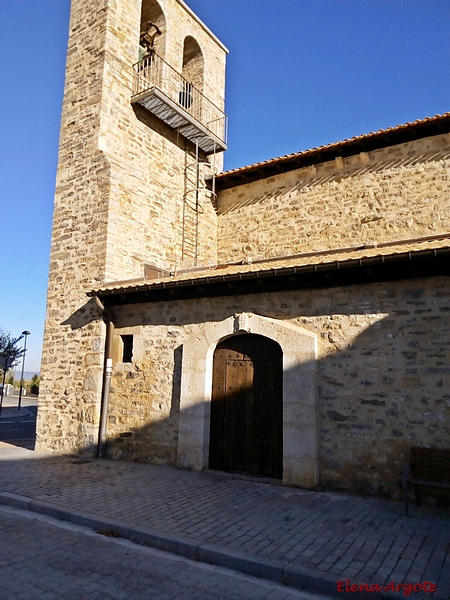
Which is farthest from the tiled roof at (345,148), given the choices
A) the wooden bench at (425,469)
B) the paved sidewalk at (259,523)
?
the paved sidewalk at (259,523)

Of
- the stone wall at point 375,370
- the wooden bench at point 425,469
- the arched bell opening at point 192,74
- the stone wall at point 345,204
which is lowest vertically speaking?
the wooden bench at point 425,469

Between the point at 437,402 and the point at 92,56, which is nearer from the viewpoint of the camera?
the point at 437,402

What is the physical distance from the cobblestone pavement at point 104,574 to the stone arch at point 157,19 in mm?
12198

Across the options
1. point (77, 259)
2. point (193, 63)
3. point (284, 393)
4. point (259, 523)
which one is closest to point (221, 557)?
point (259, 523)

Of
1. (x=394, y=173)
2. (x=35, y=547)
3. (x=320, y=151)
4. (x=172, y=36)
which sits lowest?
(x=35, y=547)

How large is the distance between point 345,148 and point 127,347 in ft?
22.4

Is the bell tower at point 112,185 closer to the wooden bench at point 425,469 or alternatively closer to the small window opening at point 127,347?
the small window opening at point 127,347

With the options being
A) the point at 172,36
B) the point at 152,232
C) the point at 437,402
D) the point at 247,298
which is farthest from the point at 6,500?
the point at 172,36

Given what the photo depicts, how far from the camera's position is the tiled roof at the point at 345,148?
9.17 metres

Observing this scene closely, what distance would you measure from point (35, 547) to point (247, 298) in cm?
455

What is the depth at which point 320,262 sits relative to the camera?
622cm

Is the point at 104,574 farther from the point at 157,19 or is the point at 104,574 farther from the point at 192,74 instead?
the point at 192,74

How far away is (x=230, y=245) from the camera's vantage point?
12.4 m

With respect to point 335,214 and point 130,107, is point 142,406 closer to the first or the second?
point 335,214
